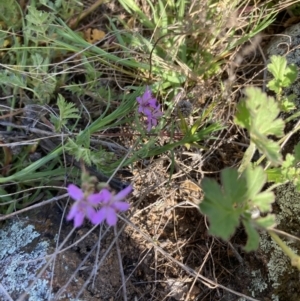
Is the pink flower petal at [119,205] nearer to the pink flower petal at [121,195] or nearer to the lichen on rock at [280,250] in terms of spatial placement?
the pink flower petal at [121,195]

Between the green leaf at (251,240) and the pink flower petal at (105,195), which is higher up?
the green leaf at (251,240)

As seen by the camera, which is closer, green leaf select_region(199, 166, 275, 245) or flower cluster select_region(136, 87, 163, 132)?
green leaf select_region(199, 166, 275, 245)

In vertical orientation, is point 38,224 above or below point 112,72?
below

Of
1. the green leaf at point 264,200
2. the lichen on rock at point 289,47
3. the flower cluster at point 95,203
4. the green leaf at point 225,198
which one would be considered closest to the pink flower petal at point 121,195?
the flower cluster at point 95,203

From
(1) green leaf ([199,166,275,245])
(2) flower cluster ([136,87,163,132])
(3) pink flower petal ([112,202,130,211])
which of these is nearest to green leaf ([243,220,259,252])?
(1) green leaf ([199,166,275,245])

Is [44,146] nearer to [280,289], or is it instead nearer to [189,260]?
[189,260]

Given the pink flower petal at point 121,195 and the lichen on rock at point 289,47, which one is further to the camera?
the lichen on rock at point 289,47

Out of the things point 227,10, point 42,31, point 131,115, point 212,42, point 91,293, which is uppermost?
point 227,10

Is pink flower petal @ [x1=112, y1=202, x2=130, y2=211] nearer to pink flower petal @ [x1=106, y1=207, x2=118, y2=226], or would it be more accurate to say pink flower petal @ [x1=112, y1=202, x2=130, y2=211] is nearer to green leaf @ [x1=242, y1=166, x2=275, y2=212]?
pink flower petal @ [x1=106, y1=207, x2=118, y2=226]

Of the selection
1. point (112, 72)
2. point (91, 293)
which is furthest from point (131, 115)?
point (91, 293)

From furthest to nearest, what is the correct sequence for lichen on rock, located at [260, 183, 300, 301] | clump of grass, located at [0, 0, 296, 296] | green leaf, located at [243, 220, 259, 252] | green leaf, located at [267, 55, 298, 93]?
clump of grass, located at [0, 0, 296, 296] < lichen on rock, located at [260, 183, 300, 301] < green leaf, located at [267, 55, 298, 93] < green leaf, located at [243, 220, 259, 252]

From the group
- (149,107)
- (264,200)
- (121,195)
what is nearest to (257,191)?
(264,200)
